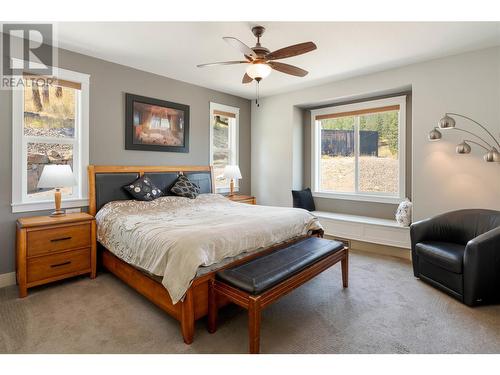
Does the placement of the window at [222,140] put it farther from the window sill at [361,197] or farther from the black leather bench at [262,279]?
the black leather bench at [262,279]

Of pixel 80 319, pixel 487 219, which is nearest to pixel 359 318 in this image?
pixel 487 219

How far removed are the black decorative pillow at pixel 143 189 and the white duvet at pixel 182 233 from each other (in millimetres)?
144

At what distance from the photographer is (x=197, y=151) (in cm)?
480

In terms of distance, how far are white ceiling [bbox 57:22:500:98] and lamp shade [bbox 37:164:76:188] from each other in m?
1.48

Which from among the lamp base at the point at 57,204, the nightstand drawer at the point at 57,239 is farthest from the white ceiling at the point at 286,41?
the nightstand drawer at the point at 57,239

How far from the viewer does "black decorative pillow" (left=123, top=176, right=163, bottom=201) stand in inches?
142

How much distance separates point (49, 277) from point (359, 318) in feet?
10.2

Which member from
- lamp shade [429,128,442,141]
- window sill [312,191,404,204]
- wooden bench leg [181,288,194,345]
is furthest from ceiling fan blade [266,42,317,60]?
window sill [312,191,404,204]

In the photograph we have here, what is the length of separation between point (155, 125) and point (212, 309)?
10.1 ft

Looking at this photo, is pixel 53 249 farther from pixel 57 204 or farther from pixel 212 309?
pixel 212 309

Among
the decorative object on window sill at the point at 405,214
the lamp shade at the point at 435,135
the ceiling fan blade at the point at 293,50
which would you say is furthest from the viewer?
the decorative object on window sill at the point at 405,214

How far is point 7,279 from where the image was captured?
116 inches

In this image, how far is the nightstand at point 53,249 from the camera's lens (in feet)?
8.73
